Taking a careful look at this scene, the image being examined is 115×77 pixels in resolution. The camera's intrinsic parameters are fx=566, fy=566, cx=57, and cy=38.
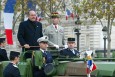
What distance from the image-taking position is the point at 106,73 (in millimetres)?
10273

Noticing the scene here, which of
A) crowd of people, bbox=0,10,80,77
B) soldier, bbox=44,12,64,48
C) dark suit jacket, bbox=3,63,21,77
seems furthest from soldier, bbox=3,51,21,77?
soldier, bbox=44,12,64,48

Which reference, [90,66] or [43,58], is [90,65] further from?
[43,58]

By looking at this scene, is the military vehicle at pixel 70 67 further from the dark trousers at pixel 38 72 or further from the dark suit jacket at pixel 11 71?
the dark suit jacket at pixel 11 71

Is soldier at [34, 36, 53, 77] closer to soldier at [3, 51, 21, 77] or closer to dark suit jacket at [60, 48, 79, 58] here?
soldier at [3, 51, 21, 77]

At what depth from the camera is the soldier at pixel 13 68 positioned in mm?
11125

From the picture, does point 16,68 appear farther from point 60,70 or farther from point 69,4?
point 69,4

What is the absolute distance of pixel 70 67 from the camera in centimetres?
1086

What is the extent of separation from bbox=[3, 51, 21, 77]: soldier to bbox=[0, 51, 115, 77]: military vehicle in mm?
334

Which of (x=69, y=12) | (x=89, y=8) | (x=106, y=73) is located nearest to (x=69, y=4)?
(x=69, y=12)

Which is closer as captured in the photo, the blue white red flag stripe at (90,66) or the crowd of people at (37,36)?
the blue white red flag stripe at (90,66)

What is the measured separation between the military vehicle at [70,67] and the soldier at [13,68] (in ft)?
1.09

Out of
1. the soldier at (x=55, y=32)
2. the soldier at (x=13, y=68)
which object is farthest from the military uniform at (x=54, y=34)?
the soldier at (x=13, y=68)

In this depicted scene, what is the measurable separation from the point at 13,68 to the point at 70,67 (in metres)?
1.16

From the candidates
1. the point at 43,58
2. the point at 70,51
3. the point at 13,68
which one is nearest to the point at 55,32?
the point at 70,51
